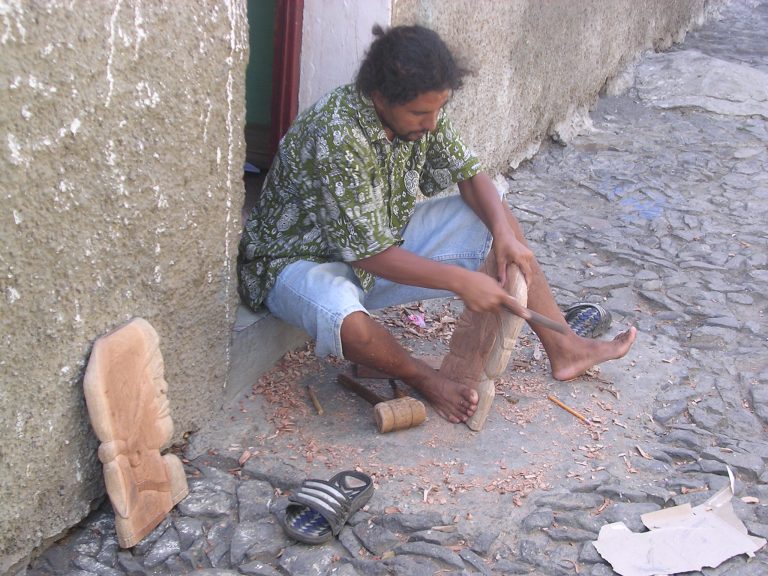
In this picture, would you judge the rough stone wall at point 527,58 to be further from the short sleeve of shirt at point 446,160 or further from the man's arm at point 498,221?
the man's arm at point 498,221

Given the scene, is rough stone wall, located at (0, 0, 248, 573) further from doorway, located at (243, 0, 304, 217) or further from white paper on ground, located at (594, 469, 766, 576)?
white paper on ground, located at (594, 469, 766, 576)

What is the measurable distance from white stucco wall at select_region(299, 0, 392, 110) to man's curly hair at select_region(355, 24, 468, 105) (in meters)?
0.80

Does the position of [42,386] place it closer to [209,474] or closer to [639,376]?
[209,474]

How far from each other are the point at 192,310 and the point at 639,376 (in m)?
→ 1.75

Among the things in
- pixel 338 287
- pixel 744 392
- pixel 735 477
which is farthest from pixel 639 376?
pixel 338 287

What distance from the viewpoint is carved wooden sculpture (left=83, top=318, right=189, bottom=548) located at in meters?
2.24

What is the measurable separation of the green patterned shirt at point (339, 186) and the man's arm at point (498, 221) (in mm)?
60

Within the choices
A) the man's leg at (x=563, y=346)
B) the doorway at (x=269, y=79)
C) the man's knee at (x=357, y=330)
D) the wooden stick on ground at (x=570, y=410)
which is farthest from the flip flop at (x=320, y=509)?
the doorway at (x=269, y=79)

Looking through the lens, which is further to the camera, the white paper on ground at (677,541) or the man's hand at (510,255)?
the man's hand at (510,255)

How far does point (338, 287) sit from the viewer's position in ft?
9.37

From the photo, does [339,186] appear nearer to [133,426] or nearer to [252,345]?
[252,345]

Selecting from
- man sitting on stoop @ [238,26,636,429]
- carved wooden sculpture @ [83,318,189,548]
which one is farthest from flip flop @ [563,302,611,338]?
carved wooden sculpture @ [83,318,189,548]

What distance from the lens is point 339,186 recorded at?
2709mm

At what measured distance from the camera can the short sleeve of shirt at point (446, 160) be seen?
3124 millimetres
